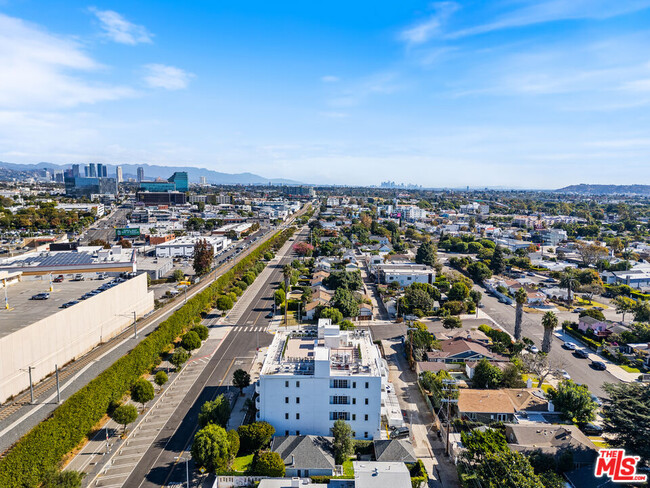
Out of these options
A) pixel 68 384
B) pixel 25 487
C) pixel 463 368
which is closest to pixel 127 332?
pixel 68 384

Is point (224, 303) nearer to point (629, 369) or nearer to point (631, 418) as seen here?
point (631, 418)

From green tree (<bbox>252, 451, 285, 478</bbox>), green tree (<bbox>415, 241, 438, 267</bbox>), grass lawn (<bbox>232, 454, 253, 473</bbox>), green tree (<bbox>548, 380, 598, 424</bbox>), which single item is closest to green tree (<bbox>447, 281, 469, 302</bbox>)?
green tree (<bbox>415, 241, 438, 267</bbox>)

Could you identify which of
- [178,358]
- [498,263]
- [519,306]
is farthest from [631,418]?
[498,263]

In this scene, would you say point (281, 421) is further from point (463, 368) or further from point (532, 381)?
point (532, 381)

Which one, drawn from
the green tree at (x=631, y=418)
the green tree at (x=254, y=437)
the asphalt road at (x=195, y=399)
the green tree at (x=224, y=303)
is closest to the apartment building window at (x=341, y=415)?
the green tree at (x=254, y=437)

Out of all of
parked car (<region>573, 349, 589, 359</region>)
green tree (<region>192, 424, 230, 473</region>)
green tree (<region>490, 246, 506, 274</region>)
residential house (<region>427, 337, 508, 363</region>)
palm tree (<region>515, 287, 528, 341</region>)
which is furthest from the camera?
green tree (<region>490, 246, 506, 274</region>)

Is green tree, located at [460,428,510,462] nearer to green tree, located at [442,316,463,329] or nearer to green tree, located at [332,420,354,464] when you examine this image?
green tree, located at [332,420,354,464]
